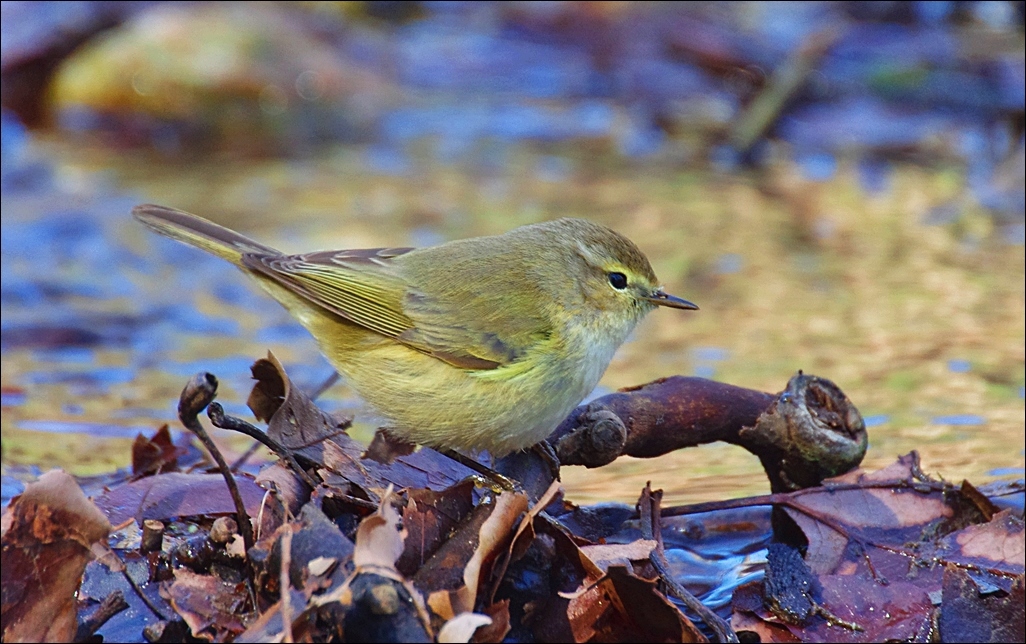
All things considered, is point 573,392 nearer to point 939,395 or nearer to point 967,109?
point 939,395

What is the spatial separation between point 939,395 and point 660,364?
136 centimetres

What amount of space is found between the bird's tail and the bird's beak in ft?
4.97

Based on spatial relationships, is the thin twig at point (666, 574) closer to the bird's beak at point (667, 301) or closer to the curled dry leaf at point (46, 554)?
the bird's beak at point (667, 301)

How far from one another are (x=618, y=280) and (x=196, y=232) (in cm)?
170

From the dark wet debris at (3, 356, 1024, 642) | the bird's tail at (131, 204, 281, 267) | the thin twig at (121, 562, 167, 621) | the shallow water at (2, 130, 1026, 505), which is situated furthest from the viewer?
the shallow water at (2, 130, 1026, 505)

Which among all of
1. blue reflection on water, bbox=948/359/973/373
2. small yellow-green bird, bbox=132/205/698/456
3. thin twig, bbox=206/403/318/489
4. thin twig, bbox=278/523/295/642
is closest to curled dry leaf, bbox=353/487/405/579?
thin twig, bbox=278/523/295/642

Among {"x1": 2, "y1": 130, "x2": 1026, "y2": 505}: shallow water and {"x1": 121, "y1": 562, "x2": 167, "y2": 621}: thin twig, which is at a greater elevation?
{"x1": 121, "y1": 562, "x2": 167, "y2": 621}: thin twig

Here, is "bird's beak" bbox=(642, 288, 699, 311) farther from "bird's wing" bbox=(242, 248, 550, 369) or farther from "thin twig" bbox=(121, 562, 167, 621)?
"thin twig" bbox=(121, 562, 167, 621)

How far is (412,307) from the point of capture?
464 centimetres

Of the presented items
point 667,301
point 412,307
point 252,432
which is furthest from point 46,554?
point 667,301

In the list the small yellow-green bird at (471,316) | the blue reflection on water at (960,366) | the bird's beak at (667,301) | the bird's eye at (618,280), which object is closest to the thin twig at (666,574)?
the small yellow-green bird at (471,316)

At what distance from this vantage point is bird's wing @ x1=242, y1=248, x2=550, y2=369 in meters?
4.43

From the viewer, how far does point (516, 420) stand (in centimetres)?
409

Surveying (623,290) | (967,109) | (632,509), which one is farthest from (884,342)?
(967,109)
